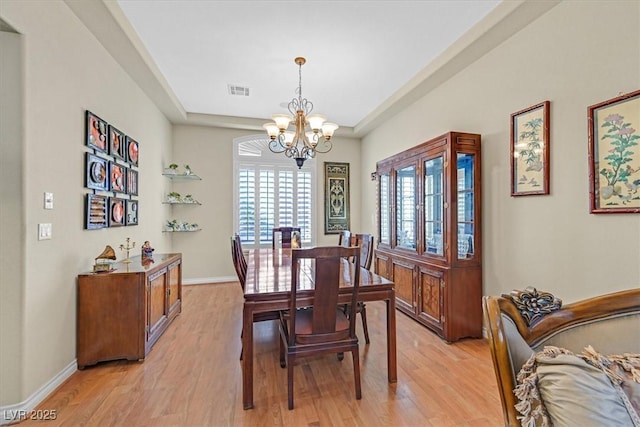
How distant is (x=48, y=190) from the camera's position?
82.8 inches

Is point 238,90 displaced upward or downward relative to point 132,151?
upward

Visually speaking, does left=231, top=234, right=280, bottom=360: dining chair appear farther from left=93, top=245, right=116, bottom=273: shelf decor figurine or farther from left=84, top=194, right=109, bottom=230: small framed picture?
left=84, top=194, right=109, bottom=230: small framed picture

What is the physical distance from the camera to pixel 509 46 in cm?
270

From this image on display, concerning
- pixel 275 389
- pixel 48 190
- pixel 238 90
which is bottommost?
pixel 275 389

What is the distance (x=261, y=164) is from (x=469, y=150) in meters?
3.77

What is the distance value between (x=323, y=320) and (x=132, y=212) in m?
2.82

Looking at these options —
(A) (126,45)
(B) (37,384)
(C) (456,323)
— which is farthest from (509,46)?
(B) (37,384)

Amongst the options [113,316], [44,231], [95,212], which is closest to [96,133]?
[95,212]

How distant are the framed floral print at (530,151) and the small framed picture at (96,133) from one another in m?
3.76

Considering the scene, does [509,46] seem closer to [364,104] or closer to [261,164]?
[364,104]

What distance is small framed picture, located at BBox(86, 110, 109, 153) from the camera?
255 centimetres

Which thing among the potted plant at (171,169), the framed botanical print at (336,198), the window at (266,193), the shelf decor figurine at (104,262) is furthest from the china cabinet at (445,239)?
the potted plant at (171,169)

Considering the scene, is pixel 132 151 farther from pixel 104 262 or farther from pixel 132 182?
pixel 104 262

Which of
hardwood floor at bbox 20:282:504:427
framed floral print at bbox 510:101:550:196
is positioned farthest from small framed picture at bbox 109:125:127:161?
framed floral print at bbox 510:101:550:196
